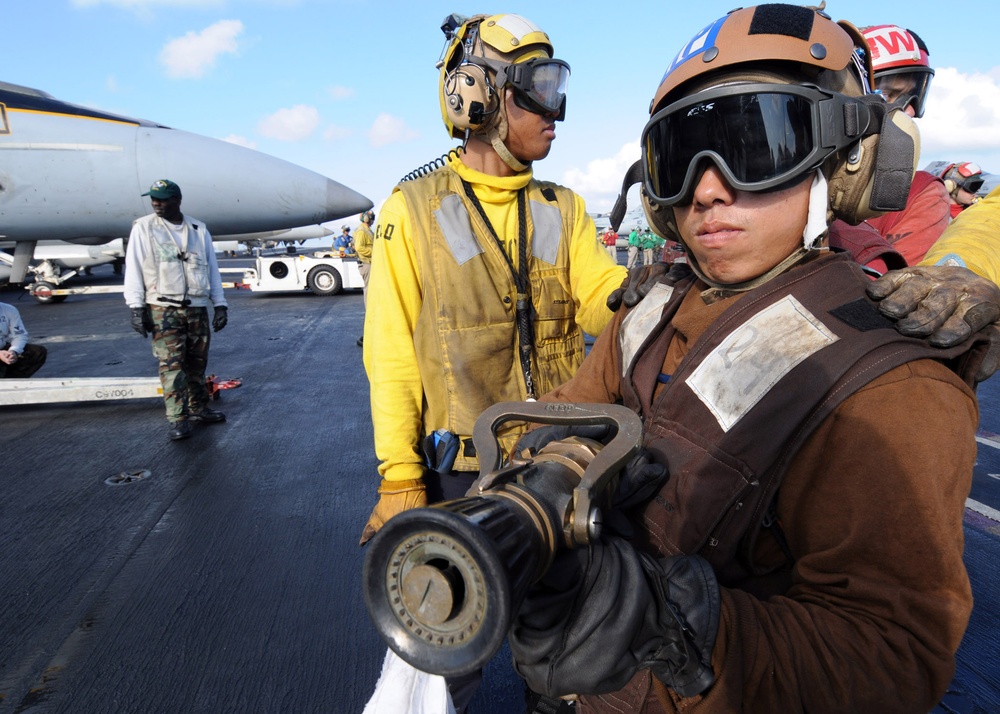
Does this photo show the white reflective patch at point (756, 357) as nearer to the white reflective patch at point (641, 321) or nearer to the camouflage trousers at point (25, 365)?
the white reflective patch at point (641, 321)

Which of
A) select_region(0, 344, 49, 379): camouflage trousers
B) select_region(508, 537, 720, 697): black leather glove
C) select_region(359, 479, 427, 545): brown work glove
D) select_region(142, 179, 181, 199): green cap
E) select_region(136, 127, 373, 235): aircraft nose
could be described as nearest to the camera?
select_region(508, 537, 720, 697): black leather glove

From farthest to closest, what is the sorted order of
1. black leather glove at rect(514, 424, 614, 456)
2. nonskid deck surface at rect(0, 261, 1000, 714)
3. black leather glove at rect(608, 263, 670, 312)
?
1. nonskid deck surface at rect(0, 261, 1000, 714)
2. black leather glove at rect(608, 263, 670, 312)
3. black leather glove at rect(514, 424, 614, 456)

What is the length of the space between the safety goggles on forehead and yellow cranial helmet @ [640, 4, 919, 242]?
949 mm

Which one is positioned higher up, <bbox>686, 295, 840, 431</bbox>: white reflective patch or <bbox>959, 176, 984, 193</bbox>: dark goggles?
<bbox>959, 176, 984, 193</bbox>: dark goggles

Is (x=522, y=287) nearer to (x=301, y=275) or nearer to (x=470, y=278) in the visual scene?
(x=470, y=278)

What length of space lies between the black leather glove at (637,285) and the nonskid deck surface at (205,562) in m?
Result: 1.76

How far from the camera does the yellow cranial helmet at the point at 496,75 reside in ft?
7.08

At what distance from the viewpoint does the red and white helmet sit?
2.70 metres

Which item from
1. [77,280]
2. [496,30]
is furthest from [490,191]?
[77,280]

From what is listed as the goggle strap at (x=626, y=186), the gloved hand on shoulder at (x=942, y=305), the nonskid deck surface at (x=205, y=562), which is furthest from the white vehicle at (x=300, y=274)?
the gloved hand on shoulder at (x=942, y=305)

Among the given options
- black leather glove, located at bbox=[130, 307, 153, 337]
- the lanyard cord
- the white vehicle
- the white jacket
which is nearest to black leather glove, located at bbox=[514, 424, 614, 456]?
the lanyard cord

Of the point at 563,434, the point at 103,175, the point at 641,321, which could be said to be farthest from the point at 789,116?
the point at 103,175

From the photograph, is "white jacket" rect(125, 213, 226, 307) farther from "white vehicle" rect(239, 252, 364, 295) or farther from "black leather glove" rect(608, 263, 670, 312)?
"white vehicle" rect(239, 252, 364, 295)

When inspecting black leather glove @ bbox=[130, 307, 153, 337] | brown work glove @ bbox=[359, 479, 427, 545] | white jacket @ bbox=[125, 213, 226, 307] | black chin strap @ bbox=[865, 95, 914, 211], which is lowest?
brown work glove @ bbox=[359, 479, 427, 545]
